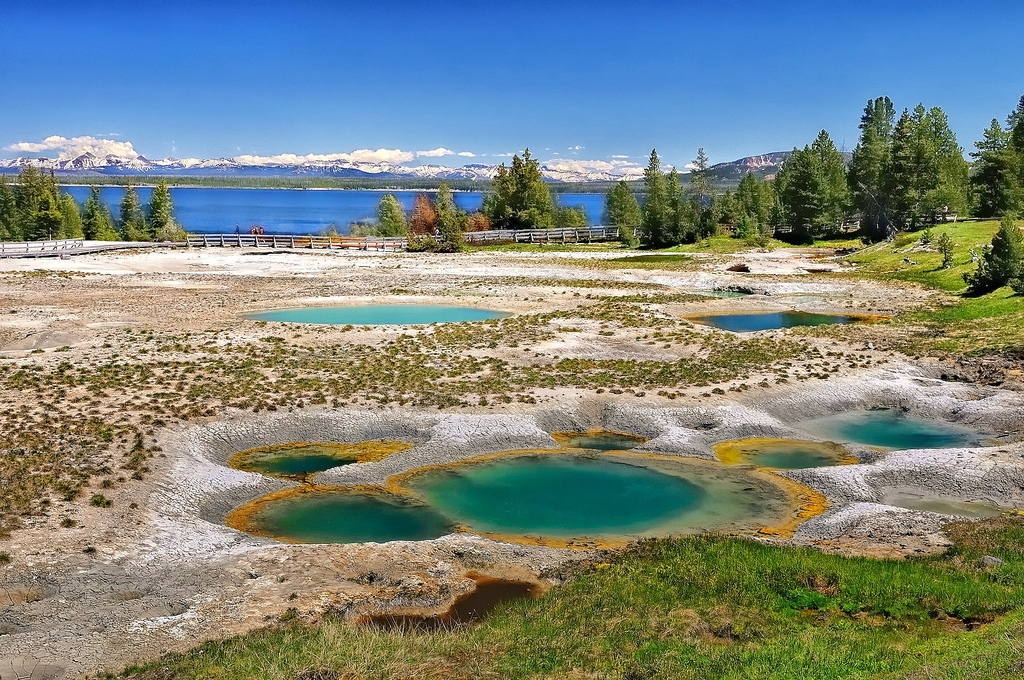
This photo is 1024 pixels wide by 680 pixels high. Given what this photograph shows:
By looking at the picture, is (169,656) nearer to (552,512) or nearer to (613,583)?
(613,583)

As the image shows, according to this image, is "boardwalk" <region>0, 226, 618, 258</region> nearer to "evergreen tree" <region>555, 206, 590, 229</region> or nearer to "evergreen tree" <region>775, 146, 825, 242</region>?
"evergreen tree" <region>555, 206, 590, 229</region>

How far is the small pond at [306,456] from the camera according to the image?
23547mm

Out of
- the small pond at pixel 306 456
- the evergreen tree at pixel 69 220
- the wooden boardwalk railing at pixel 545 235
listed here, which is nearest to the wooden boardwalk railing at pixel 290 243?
the wooden boardwalk railing at pixel 545 235

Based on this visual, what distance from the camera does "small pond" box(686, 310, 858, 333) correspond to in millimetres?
45594

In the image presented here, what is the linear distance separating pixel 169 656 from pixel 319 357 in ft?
70.9

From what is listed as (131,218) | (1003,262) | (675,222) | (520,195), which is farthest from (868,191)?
(131,218)

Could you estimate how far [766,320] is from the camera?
4794 cm

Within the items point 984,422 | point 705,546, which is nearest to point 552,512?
point 705,546

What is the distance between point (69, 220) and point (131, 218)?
8.12m

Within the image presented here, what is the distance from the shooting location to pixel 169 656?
12781 mm

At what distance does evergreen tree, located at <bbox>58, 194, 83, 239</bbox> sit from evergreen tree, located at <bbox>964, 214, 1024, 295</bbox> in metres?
111

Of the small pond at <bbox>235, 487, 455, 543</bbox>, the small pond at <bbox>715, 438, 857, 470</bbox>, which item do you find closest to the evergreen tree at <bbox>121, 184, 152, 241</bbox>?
the small pond at <bbox>235, 487, 455, 543</bbox>

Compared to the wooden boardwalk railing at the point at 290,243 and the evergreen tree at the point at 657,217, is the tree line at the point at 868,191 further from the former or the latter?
the wooden boardwalk railing at the point at 290,243

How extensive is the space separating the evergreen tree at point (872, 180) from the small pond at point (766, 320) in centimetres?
4533
